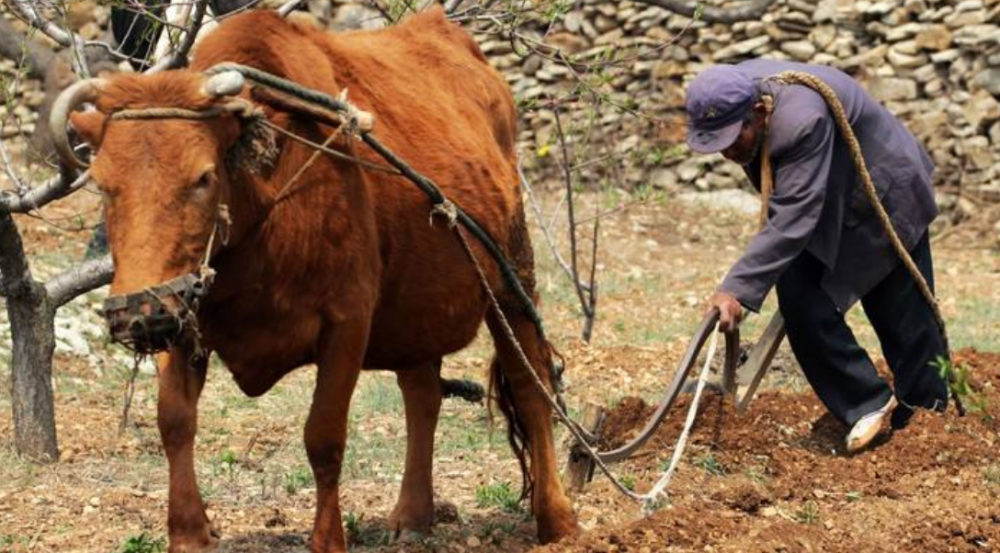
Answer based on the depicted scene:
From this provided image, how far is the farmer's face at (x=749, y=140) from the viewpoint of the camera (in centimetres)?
730

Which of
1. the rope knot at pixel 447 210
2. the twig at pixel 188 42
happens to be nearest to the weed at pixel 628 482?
the rope knot at pixel 447 210

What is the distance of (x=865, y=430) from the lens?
320 inches

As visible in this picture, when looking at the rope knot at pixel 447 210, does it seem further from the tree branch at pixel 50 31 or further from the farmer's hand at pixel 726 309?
the tree branch at pixel 50 31

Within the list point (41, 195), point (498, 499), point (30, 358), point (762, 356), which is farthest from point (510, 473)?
point (41, 195)

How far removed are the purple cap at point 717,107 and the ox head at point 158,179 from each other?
249 cm

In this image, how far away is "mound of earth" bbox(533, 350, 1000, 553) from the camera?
19.3 ft

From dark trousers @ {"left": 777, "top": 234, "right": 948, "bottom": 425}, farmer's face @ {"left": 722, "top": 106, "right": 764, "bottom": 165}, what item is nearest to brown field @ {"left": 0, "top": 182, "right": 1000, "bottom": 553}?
dark trousers @ {"left": 777, "top": 234, "right": 948, "bottom": 425}

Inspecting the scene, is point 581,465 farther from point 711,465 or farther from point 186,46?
point 186,46

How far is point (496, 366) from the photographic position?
Result: 23.4 ft

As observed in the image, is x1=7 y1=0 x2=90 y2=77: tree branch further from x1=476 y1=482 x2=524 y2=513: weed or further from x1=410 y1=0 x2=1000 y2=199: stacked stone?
x1=410 y1=0 x2=1000 y2=199: stacked stone

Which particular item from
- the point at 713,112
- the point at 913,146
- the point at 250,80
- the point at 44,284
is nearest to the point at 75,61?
the point at 44,284

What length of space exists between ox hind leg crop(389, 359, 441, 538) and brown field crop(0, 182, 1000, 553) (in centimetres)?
10

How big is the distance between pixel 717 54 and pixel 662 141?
3.75ft

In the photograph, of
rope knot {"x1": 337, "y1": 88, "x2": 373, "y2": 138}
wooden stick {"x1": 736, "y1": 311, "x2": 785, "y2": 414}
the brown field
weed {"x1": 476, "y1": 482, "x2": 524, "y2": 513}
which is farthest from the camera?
wooden stick {"x1": 736, "y1": 311, "x2": 785, "y2": 414}
